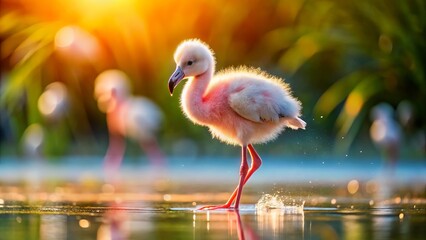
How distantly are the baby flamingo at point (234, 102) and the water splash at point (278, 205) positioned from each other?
19cm

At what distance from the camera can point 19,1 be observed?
13930 mm

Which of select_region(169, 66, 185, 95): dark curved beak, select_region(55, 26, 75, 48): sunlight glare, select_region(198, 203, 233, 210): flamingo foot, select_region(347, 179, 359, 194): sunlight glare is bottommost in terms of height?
select_region(198, 203, 233, 210): flamingo foot

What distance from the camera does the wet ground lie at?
494 centimetres

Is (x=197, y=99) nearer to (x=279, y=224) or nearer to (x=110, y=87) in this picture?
(x=279, y=224)

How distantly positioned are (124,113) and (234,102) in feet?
25.4

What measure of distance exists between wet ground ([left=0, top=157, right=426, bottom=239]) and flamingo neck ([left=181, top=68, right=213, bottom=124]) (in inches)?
23.5

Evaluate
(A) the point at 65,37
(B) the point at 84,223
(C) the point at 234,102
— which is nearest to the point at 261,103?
(C) the point at 234,102

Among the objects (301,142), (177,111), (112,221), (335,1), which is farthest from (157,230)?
(301,142)

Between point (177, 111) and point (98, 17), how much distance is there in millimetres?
1525

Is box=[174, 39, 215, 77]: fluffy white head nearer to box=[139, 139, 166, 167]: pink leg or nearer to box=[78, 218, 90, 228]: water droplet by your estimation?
box=[78, 218, 90, 228]: water droplet

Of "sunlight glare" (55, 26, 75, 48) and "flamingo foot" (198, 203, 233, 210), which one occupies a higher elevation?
"sunlight glare" (55, 26, 75, 48)

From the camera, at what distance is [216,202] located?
7.07 m

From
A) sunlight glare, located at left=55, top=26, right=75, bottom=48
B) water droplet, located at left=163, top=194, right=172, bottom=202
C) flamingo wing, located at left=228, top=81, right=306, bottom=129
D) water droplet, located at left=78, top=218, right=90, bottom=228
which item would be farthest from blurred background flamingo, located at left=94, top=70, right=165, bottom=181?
water droplet, located at left=78, top=218, right=90, bottom=228

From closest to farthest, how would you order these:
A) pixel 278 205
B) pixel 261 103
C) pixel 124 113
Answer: pixel 261 103 < pixel 278 205 < pixel 124 113
